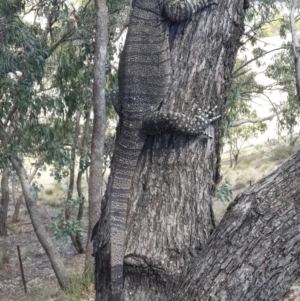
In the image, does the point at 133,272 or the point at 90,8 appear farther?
the point at 90,8

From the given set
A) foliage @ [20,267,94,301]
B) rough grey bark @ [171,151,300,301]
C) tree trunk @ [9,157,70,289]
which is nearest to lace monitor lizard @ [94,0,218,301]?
rough grey bark @ [171,151,300,301]

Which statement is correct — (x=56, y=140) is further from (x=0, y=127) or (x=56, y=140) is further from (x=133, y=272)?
(x=133, y=272)

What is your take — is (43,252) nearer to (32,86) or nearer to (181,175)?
(32,86)

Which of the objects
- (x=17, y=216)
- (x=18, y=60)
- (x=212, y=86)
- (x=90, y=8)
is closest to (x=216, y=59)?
(x=212, y=86)

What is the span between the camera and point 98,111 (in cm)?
773

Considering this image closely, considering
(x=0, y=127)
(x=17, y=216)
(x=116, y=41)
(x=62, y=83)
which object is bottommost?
(x=17, y=216)

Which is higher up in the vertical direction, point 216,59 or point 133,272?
point 216,59

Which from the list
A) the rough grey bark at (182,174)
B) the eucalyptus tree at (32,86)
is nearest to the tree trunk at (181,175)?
the rough grey bark at (182,174)

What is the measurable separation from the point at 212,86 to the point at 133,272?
867 mm

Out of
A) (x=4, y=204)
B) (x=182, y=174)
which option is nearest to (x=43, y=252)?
(x=4, y=204)

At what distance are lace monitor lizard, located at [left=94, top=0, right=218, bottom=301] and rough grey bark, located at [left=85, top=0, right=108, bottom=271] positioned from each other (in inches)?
170

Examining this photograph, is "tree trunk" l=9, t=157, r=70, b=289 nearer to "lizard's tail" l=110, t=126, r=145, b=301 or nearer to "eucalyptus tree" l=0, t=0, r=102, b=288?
"eucalyptus tree" l=0, t=0, r=102, b=288

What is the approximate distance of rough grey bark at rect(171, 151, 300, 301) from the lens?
6.16 feet

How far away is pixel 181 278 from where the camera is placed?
2.13 metres
